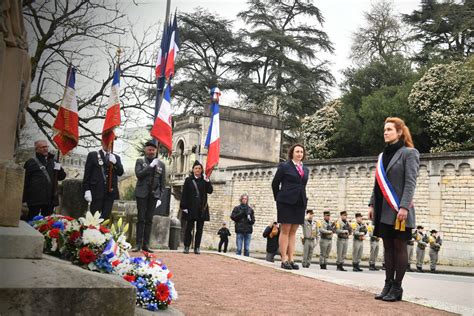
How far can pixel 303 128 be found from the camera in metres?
33.4

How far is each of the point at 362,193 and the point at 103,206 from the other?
1565 cm

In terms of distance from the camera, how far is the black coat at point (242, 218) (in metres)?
15.5

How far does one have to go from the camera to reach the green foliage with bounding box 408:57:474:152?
24359 mm

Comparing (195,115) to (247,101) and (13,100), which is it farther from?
(13,100)

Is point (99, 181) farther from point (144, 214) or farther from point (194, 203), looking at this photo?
point (194, 203)

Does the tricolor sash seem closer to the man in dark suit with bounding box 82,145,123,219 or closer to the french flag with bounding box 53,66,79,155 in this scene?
the man in dark suit with bounding box 82,145,123,219

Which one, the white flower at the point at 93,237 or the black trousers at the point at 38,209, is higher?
the white flower at the point at 93,237

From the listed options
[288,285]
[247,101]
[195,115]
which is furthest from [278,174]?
[247,101]

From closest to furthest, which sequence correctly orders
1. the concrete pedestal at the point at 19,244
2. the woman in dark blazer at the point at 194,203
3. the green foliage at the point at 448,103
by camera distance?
the concrete pedestal at the point at 19,244
the woman in dark blazer at the point at 194,203
the green foliage at the point at 448,103

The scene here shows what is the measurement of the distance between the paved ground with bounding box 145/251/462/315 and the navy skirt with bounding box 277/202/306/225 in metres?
0.77

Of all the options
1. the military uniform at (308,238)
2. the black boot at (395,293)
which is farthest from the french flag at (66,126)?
the military uniform at (308,238)

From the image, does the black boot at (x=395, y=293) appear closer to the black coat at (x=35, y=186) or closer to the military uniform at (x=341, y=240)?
the black coat at (x=35, y=186)

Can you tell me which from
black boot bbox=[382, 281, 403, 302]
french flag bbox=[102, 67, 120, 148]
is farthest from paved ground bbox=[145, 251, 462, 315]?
french flag bbox=[102, 67, 120, 148]

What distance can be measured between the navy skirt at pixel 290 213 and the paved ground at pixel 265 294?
0.77 metres
